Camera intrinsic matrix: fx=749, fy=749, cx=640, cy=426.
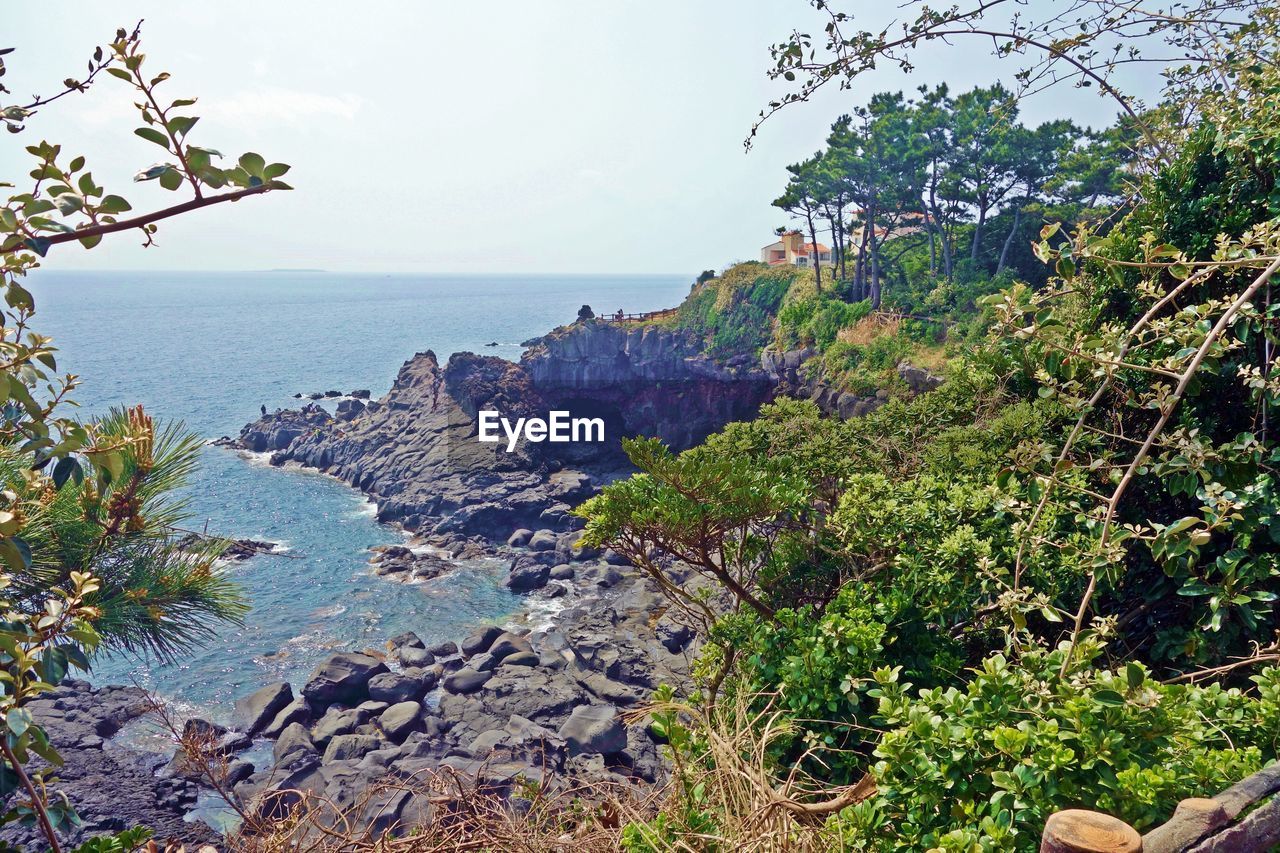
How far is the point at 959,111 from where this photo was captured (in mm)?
27359

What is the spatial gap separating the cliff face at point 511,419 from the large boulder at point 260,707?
11.5 metres

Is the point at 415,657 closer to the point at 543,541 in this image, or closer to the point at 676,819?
the point at 543,541

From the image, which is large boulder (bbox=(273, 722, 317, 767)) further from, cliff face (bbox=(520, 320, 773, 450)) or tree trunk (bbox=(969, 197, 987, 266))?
tree trunk (bbox=(969, 197, 987, 266))

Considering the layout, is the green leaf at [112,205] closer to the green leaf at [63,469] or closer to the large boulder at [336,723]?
the green leaf at [63,469]

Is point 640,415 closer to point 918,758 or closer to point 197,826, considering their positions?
point 197,826

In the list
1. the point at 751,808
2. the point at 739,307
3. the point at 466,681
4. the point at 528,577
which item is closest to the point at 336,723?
the point at 466,681

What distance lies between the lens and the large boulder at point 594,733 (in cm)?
1412

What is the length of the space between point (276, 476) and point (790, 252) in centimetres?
3030

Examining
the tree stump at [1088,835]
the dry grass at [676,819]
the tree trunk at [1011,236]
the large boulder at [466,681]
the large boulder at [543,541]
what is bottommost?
the large boulder at [466,681]

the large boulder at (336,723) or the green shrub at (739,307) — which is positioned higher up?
the green shrub at (739,307)

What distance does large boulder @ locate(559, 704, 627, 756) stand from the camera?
14117 mm

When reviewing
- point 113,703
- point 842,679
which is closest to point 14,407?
point 842,679

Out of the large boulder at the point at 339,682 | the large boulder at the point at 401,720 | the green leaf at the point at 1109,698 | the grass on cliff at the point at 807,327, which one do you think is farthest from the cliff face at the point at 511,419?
the green leaf at the point at 1109,698

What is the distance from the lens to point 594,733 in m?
14.3
